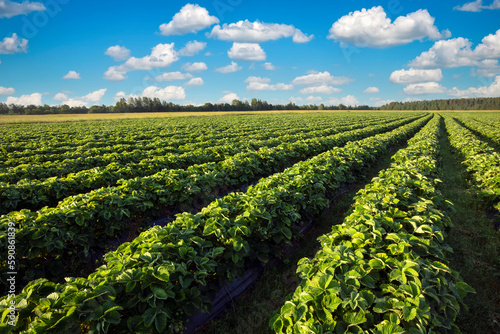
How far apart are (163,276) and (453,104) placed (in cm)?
20757

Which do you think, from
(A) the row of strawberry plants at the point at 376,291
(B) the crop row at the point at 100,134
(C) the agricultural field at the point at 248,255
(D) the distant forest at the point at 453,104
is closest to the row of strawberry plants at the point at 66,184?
(C) the agricultural field at the point at 248,255

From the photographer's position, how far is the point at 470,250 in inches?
192

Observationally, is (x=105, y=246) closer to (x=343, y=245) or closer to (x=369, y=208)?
(x=343, y=245)

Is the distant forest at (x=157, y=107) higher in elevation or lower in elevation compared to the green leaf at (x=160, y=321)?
higher

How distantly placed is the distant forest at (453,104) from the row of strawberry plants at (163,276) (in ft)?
632

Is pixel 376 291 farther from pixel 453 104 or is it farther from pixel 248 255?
pixel 453 104

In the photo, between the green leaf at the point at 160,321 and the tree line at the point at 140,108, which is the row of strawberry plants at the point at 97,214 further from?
the tree line at the point at 140,108

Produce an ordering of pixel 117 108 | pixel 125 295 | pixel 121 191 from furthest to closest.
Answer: pixel 117 108
pixel 121 191
pixel 125 295

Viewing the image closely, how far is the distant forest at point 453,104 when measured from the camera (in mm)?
139000

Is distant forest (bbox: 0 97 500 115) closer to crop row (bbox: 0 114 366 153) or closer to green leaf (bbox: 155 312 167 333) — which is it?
crop row (bbox: 0 114 366 153)

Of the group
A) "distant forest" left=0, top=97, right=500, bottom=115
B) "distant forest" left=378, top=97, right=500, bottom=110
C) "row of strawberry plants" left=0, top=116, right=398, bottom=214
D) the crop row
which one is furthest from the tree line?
"distant forest" left=378, top=97, right=500, bottom=110

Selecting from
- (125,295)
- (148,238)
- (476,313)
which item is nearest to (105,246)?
(148,238)

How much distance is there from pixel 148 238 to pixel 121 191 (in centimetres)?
285

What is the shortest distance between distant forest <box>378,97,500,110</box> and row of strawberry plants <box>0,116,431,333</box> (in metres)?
193
